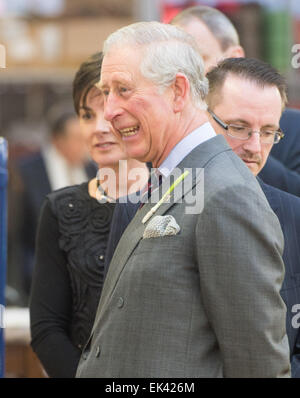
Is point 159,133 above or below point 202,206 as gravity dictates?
above

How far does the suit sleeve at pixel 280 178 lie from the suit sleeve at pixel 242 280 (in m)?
0.91

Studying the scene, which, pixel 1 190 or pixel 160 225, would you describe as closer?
pixel 160 225

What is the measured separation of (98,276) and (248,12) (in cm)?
363

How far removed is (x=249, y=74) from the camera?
2.42 metres

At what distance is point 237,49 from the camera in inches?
125

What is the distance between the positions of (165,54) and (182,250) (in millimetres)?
473

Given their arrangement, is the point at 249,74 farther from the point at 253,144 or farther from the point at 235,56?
the point at 235,56

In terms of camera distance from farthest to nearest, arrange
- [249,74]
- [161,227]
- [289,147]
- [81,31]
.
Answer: [81,31]
[289,147]
[249,74]
[161,227]

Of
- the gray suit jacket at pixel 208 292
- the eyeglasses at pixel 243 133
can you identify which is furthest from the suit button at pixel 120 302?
the eyeglasses at pixel 243 133

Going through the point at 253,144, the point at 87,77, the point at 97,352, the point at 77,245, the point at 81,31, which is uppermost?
the point at 81,31

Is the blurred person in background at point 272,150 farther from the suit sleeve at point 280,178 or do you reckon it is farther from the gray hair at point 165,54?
the gray hair at point 165,54

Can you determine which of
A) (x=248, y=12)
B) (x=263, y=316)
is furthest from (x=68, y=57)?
(x=263, y=316)

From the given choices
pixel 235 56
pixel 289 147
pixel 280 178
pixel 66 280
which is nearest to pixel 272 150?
pixel 289 147

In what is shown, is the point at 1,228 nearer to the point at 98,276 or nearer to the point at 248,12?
the point at 98,276
